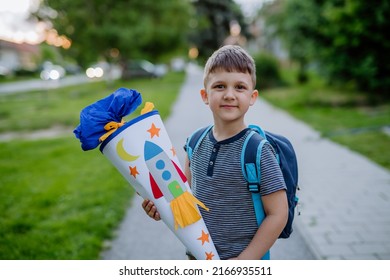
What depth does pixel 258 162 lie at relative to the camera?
4.56 ft

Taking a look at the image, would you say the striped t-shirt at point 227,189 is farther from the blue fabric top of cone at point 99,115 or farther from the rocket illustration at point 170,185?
the blue fabric top of cone at point 99,115

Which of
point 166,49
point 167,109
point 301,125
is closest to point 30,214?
point 301,125

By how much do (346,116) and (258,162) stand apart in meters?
8.87

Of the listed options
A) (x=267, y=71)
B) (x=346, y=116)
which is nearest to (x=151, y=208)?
(x=346, y=116)

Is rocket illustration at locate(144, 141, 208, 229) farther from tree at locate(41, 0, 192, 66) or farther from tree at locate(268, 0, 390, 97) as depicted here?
tree at locate(41, 0, 192, 66)

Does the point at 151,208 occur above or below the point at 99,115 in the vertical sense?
below

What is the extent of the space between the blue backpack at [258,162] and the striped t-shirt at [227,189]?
24mm

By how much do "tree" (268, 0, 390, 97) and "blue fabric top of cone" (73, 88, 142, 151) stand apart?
Answer: 9.74 m

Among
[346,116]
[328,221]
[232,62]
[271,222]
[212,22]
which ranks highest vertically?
[232,62]

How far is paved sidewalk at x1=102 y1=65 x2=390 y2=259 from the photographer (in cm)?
318

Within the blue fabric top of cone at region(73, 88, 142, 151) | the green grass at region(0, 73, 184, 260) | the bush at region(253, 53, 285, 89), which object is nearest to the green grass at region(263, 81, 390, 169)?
the bush at region(253, 53, 285, 89)

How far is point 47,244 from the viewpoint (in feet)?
11.2

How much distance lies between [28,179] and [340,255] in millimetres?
4522

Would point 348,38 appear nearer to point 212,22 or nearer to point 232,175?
point 232,175
